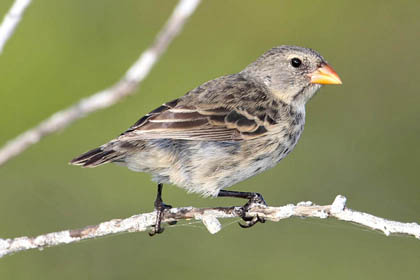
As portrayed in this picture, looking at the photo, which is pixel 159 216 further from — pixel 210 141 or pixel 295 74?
pixel 295 74

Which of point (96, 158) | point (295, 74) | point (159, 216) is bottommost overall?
point (159, 216)

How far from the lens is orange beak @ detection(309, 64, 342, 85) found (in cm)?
520

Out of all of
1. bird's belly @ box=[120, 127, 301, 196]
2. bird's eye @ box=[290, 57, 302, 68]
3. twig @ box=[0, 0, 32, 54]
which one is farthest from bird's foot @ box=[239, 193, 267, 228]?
twig @ box=[0, 0, 32, 54]

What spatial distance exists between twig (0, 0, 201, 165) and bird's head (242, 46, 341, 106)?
239 cm

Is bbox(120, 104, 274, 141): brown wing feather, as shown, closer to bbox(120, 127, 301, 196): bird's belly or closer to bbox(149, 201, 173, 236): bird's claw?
bbox(120, 127, 301, 196): bird's belly

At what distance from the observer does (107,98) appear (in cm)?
294

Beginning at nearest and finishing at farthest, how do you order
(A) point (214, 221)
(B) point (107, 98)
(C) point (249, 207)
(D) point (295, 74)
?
(B) point (107, 98), (A) point (214, 221), (C) point (249, 207), (D) point (295, 74)

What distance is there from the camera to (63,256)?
6066 millimetres

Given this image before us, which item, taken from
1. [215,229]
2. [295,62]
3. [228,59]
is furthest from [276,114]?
[228,59]

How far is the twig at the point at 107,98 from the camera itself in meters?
2.85

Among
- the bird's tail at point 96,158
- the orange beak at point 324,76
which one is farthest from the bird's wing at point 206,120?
the orange beak at point 324,76

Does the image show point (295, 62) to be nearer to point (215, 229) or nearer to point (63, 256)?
point (215, 229)

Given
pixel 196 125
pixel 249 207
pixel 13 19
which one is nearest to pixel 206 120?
pixel 196 125

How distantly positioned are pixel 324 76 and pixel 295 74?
0.22m
